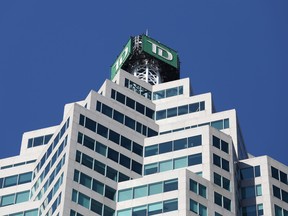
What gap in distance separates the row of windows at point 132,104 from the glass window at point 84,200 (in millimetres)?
23047

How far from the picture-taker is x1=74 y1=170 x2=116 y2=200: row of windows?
474 feet

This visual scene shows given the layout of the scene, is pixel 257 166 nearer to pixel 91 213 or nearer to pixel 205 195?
pixel 205 195

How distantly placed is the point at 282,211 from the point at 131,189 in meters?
20.7

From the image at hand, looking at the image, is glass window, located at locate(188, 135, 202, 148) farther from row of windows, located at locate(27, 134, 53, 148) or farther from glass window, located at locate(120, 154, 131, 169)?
row of windows, located at locate(27, 134, 53, 148)

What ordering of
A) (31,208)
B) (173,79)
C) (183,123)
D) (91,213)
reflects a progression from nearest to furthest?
(91,213)
(31,208)
(183,123)
(173,79)

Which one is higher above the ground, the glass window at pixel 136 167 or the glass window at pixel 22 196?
the glass window at pixel 136 167

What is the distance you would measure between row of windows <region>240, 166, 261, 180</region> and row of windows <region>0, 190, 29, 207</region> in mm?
28244

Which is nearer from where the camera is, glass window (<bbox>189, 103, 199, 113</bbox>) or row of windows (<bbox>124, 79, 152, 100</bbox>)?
glass window (<bbox>189, 103, 199, 113</bbox>)

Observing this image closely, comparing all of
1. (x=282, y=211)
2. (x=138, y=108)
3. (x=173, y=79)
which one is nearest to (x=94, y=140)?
(x=138, y=108)

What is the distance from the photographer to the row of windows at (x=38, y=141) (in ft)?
558

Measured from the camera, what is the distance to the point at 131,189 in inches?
5773

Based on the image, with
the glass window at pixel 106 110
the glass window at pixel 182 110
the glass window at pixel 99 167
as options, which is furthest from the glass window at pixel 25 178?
the glass window at pixel 182 110

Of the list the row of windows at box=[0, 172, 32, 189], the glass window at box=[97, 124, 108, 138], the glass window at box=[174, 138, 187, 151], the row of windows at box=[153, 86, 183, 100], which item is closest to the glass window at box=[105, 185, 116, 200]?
the glass window at box=[97, 124, 108, 138]

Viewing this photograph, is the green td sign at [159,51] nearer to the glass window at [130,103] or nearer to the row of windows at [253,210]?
the glass window at [130,103]
